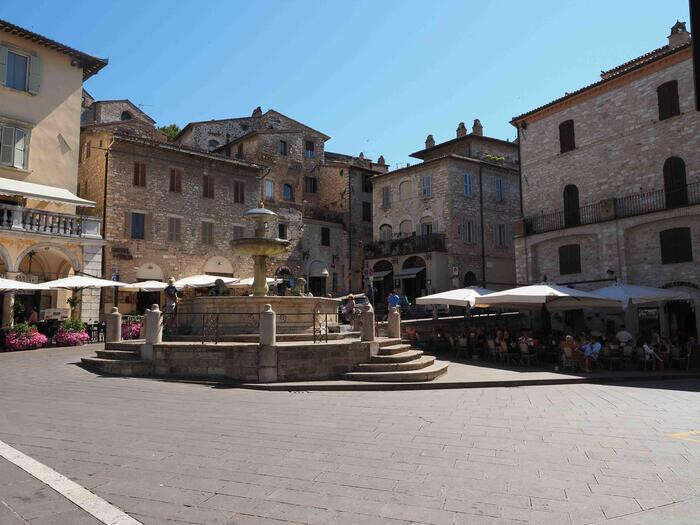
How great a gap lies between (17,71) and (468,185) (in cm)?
2683

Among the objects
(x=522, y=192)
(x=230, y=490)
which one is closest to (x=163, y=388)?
(x=230, y=490)

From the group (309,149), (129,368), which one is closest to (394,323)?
(129,368)

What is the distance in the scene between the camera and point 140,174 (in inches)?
1184

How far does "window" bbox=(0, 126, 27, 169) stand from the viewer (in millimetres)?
23781

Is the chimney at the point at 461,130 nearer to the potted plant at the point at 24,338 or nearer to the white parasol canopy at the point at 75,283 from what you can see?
the white parasol canopy at the point at 75,283

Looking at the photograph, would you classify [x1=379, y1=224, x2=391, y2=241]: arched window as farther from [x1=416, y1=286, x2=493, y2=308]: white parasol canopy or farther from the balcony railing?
the balcony railing

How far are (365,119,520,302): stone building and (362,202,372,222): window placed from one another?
80.2 inches

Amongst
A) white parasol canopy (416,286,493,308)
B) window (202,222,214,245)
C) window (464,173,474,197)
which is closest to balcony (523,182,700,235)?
white parasol canopy (416,286,493,308)

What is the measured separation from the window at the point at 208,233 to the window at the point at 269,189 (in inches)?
217

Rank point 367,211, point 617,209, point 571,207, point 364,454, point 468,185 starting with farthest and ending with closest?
point 367,211
point 468,185
point 571,207
point 617,209
point 364,454

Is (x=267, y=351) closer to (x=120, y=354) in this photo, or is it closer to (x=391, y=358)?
(x=391, y=358)

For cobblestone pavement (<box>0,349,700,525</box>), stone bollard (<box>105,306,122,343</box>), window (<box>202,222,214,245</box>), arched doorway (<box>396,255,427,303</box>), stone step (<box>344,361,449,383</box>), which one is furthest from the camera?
arched doorway (<box>396,255,427,303</box>)

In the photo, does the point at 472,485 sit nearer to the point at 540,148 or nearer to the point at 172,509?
the point at 172,509

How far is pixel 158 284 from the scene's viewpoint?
27.0 m
